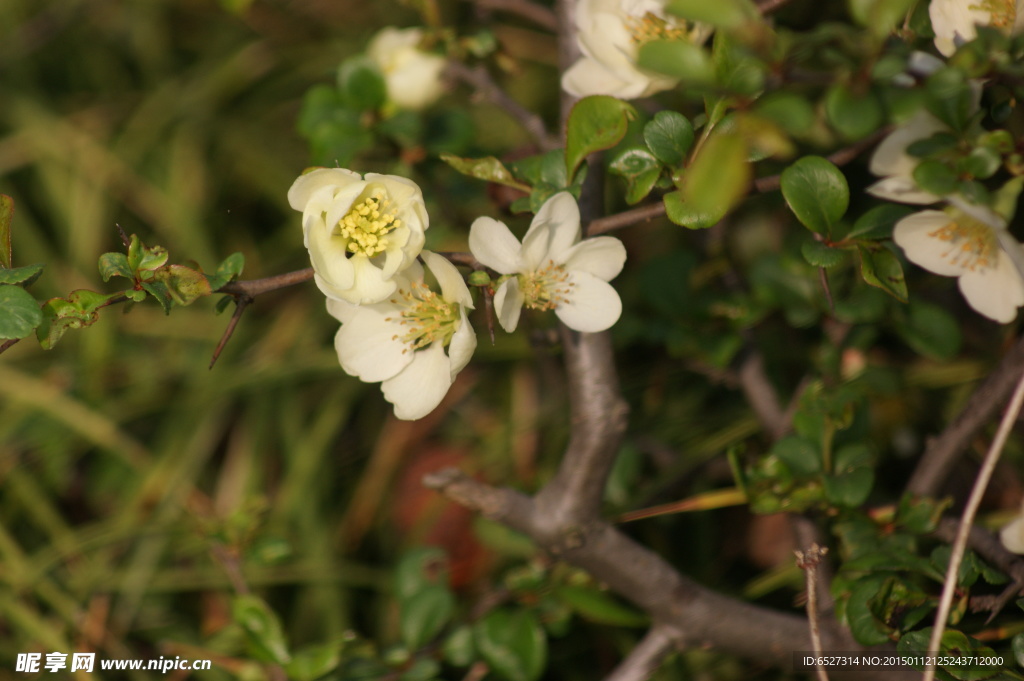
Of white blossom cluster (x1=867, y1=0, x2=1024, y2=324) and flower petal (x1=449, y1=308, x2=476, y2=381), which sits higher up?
white blossom cluster (x1=867, y1=0, x2=1024, y2=324)

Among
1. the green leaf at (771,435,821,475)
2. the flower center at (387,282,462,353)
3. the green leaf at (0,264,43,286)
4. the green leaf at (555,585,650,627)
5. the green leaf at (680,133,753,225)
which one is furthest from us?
the green leaf at (555,585,650,627)

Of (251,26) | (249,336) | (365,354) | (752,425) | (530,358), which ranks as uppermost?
(365,354)

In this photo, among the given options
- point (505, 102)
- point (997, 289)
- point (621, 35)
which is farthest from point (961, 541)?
point (505, 102)

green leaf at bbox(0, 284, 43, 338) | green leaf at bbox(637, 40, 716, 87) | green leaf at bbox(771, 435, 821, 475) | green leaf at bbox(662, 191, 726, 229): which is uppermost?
green leaf at bbox(637, 40, 716, 87)

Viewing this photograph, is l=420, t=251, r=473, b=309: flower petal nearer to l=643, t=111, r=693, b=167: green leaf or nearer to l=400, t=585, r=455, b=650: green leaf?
l=643, t=111, r=693, b=167: green leaf

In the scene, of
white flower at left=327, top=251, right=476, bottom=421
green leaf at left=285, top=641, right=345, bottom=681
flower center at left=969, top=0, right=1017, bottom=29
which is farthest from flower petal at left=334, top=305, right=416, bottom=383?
flower center at left=969, top=0, right=1017, bottom=29

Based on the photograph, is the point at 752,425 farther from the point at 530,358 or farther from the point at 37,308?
the point at 37,308

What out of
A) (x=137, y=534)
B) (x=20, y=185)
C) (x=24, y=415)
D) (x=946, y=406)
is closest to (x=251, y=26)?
(x=20, y=185)
